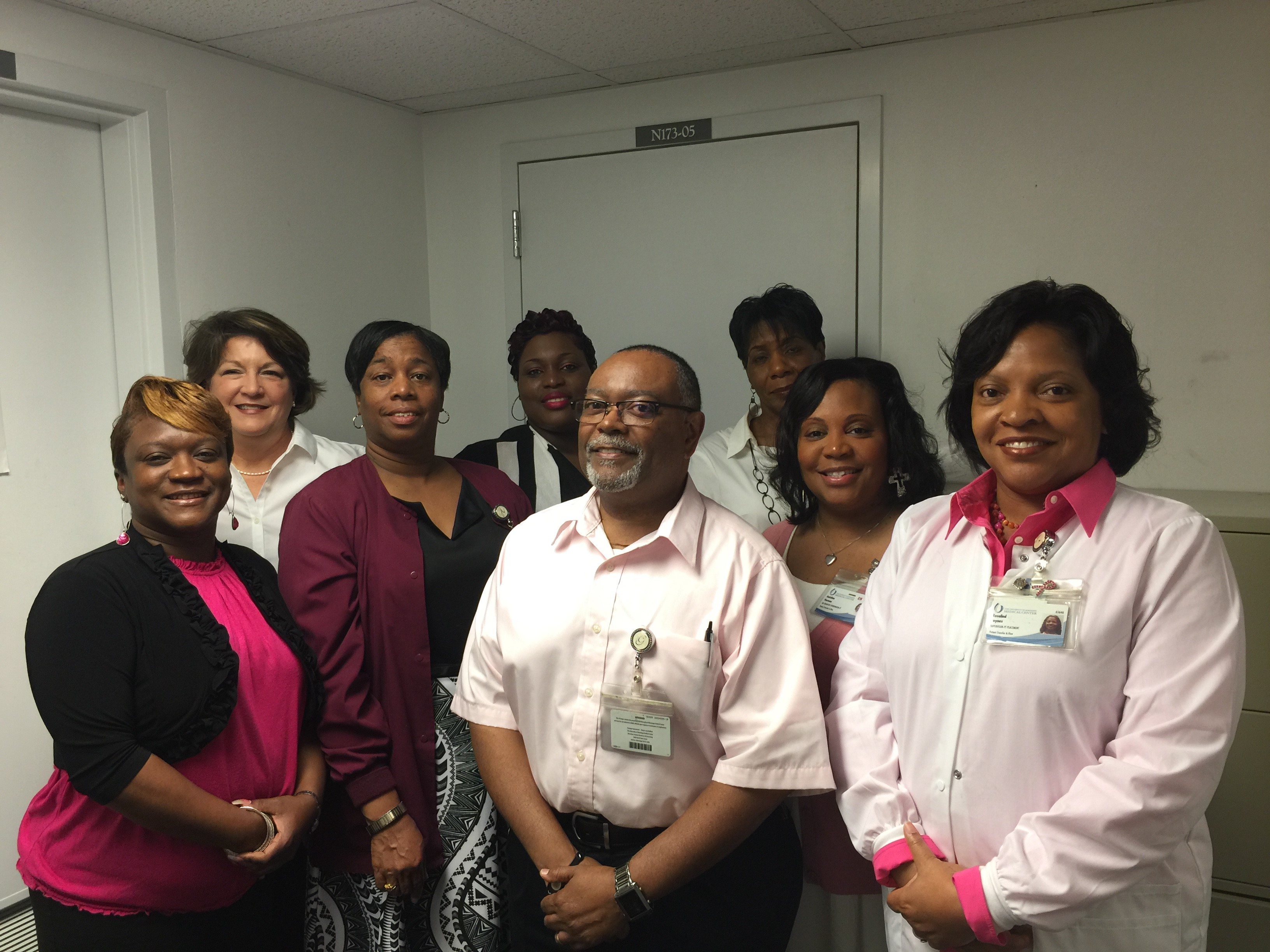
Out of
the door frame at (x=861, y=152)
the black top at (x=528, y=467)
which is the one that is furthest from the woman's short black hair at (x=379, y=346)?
the door frame at (x=861, y=152)

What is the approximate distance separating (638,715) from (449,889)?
704 millimetres

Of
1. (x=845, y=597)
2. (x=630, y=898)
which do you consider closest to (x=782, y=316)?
(x=845, y=597)

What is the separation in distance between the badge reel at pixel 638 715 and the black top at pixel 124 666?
691 millimetres

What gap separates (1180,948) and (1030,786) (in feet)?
1.09

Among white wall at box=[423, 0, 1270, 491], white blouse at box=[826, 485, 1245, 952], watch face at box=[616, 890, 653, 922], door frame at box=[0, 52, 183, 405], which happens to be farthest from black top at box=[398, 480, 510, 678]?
white wall at box=[423, 0, 1270, 491]

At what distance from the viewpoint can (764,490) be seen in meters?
2.65

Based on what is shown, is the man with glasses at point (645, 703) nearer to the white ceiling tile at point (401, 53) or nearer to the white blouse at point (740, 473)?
the white blouse at point (740, 473)

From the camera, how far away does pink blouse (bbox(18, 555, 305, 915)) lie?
5.60 feet

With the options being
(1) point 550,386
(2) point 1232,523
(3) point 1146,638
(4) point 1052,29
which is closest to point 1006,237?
(4) point 1052,29

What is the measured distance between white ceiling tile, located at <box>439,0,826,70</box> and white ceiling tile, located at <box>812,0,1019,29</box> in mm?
81

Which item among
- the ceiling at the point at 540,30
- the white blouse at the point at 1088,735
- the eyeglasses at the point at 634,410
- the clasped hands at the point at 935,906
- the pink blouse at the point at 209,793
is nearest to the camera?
the white blouse at the point at 1088,735

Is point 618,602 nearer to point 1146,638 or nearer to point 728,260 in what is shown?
point 1146,638

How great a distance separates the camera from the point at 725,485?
2.74 metres

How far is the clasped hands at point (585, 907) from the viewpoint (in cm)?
166
